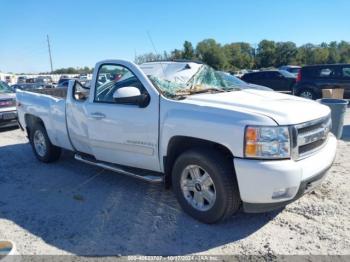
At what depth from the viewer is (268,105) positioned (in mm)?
3619

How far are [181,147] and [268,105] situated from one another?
1104mm

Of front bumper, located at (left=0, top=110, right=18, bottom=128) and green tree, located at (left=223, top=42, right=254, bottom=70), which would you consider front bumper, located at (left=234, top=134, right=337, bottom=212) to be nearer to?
front bumper, located at (left=0, top=110, right=18, bottom=128)

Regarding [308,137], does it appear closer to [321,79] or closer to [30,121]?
[30,121]

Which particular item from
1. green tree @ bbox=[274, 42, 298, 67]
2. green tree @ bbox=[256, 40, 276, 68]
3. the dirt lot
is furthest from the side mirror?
green tree @ bbox=[256, 40, 276, 68]

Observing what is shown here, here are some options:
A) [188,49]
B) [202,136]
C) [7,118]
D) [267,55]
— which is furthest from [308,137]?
[267,55]

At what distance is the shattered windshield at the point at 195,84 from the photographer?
4234mm

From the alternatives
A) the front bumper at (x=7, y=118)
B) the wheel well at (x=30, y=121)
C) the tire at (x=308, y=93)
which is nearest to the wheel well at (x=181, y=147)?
the wheel well at (x=30, y=121)

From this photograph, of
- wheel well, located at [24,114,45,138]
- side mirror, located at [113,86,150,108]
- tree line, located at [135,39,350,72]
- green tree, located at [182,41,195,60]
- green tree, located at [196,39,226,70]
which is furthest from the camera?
tree line, located at [135,39,350,72]

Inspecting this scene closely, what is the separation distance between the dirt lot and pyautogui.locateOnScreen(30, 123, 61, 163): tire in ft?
3.47

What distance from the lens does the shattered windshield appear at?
13.9 feet

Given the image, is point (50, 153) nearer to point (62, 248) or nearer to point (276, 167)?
point (62, 248)

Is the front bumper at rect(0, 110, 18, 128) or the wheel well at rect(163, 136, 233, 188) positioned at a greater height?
the wheel well at rect(163, 136, 233, 188)

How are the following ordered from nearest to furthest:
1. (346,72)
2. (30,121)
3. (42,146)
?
(42,146), (30,121), (346,72)

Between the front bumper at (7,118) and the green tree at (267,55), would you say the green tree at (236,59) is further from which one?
the front bumper at (7,118)
